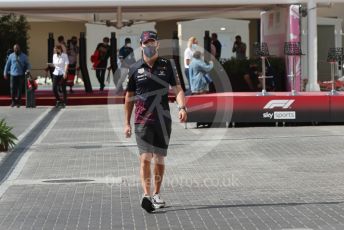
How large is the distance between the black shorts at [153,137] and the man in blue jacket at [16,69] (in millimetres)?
16633

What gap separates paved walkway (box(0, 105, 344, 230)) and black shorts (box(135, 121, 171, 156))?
2.10 feet

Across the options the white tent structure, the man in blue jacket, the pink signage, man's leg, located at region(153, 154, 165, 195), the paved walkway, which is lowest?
the paved walkway

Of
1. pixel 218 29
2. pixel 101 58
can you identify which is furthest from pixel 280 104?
pixel 218 29

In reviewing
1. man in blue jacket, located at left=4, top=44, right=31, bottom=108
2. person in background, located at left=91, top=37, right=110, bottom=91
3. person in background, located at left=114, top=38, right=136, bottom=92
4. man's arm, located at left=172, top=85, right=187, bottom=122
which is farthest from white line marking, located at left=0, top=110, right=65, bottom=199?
person in background, located at left=91, top=37, right=110, bottom=91

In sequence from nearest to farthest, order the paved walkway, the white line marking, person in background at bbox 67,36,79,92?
the paved walkway < the white line marking < person in background at bbox 67,36,79,92

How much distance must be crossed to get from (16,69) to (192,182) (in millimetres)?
15240

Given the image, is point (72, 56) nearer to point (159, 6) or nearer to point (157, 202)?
A: point (159, 6)

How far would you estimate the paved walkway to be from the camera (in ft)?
28.3

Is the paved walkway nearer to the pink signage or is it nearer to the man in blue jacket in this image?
the pink signage

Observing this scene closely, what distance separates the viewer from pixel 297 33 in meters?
25.2

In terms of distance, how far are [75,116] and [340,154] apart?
1054 cm

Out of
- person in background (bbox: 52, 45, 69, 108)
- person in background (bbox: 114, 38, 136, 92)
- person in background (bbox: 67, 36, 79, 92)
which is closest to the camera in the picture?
person in background (bbox: 52, 45, 69, 108)

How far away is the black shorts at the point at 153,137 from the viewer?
9.34 meters

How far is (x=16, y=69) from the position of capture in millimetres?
25531
